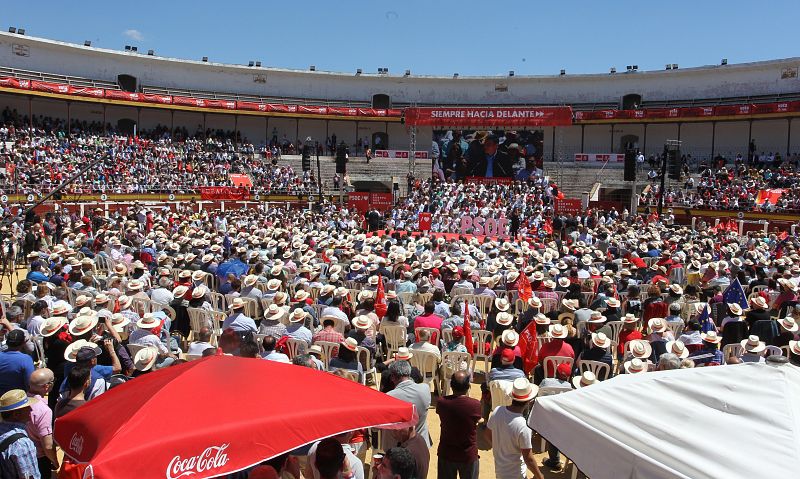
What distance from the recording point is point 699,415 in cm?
300

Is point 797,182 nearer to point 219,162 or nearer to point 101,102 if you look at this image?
point 219,162

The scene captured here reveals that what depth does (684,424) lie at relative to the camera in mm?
2961

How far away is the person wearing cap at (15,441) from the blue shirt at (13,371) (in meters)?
1.66

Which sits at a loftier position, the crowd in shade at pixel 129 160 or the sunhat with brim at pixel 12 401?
the crowd in shade at pixel 129 160

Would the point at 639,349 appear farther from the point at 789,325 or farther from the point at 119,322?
the point at 119,322

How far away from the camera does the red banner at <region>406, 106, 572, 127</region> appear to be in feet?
129

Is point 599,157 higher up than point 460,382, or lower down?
higher up

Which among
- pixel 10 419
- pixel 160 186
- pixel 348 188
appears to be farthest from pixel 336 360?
pixel 348 188

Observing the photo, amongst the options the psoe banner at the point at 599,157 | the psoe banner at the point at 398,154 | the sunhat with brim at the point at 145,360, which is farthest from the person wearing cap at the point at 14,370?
the psoe banner at the point at 599,157

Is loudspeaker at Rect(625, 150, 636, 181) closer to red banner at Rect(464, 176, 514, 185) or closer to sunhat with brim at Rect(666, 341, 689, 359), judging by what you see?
red banner at Rect(464, 176, 514, 185)

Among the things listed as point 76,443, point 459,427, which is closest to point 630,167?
point 459,427

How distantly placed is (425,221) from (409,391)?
2534 centimetres

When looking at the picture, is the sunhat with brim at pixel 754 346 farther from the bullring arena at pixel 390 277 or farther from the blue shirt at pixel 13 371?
the blue shirt at pixel 13 371

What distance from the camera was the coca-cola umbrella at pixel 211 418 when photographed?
3.16 m
